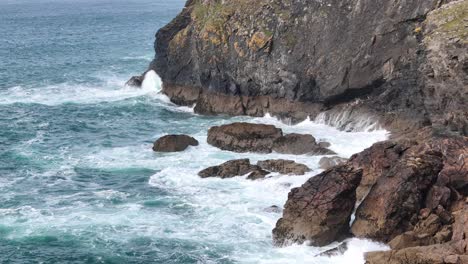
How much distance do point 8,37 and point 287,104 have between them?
327 ft

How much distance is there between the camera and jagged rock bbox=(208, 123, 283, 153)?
65.6 meters

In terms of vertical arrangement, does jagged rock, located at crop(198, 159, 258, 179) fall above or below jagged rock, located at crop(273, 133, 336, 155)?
below

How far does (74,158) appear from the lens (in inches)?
2638

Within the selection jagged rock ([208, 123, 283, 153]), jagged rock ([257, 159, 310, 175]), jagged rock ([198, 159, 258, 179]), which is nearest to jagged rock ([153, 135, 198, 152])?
jagged rock ([208, 123, 283, 153])

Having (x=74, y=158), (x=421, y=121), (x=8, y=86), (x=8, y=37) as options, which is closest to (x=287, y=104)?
(x=421, y=121)

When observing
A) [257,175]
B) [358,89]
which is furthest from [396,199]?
[358,89]

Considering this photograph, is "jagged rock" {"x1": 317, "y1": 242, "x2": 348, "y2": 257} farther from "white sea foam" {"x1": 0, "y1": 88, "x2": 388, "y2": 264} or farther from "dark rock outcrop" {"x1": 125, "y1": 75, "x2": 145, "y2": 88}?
"dark rock outcrop" {"x1": 125, "y1": 75, "x2": 145, "y2": 88}

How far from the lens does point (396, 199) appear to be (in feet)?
146

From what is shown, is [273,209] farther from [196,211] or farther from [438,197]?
[438,197]

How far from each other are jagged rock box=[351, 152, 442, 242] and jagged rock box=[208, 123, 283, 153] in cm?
2029

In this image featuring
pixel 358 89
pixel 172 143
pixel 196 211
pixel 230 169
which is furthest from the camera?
pixel 358 89

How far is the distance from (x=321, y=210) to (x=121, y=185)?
2096cm

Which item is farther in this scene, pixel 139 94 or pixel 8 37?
pixel 8 37

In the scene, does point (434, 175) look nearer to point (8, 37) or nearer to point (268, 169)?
point (268, 169)
